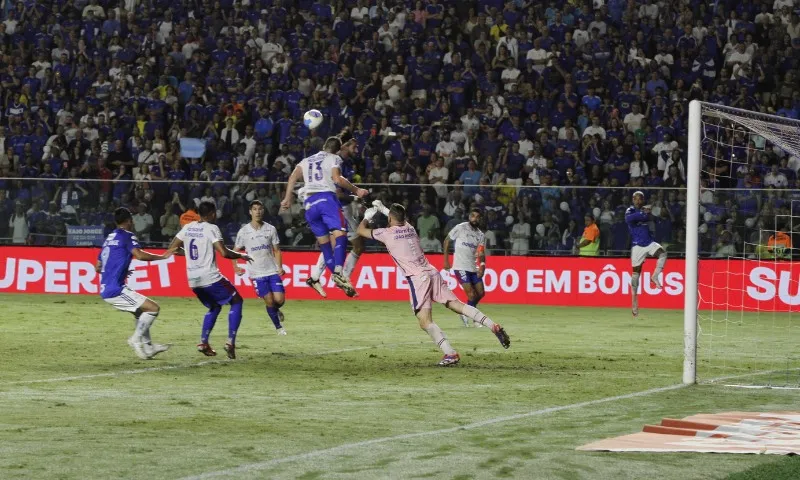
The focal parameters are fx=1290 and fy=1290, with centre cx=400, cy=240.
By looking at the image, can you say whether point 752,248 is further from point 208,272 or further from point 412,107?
point 208,272

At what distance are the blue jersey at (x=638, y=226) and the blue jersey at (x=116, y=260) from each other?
40.4 ft

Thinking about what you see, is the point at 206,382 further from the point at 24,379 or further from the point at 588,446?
the point at 588,446

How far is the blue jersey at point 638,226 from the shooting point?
2569 cm

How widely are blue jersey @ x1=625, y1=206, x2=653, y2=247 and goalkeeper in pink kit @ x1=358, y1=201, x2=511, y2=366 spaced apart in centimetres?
1033

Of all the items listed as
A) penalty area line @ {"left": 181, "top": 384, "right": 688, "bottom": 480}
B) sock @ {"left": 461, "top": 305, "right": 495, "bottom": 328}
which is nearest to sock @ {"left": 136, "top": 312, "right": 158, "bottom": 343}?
sock @ {"left": 461, "top": 305, "right": 495, "bottom": 328}

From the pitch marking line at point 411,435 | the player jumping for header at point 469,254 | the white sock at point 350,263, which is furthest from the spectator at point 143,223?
the pitch marking line at point 411,435

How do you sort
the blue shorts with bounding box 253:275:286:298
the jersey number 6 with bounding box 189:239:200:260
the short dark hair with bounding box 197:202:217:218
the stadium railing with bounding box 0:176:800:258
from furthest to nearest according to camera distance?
1. the stadium railing with bounding box 0:176:800:258
2. the blue shorts with bounding box 253:275:286:298
3. the jersey number 6 with bounding box 189:239:200:260
4. the short dark hair with bounding box 197:202:217:218

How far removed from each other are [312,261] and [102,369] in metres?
13.2

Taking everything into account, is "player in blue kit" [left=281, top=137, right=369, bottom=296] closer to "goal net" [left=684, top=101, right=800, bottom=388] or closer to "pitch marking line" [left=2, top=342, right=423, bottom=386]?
"pitch marking line" [left=2, top=342, right=423, bottom=386]

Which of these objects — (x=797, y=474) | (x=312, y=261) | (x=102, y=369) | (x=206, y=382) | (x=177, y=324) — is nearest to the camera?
(x=797, y=474)

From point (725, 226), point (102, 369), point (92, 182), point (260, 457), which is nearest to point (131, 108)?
point (92, 182)

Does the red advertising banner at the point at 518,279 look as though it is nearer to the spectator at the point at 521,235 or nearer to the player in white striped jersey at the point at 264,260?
the spectator at the point at 521,235

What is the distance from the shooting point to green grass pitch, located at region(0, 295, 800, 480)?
888 cm

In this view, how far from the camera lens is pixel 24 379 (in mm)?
14281
